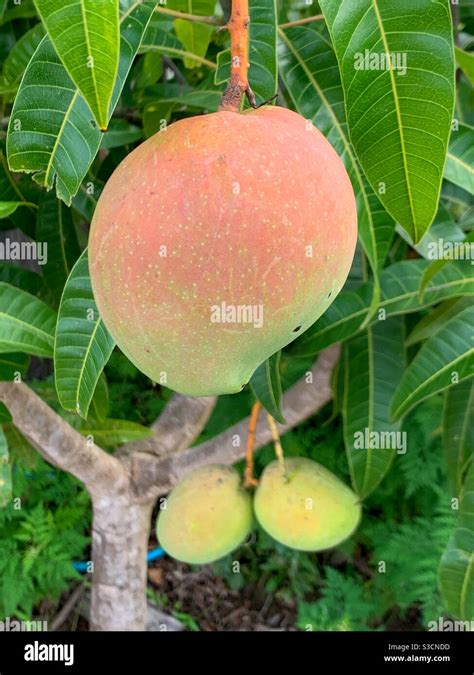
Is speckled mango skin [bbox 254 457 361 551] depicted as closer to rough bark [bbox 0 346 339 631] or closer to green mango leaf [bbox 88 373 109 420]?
rough bark [bbox 0 346 339 631]

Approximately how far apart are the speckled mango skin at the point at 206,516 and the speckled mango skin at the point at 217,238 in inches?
27.0

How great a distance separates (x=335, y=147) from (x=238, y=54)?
27 cm

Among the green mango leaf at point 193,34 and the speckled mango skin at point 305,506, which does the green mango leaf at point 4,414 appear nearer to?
the speckled mango skin at point 305,506

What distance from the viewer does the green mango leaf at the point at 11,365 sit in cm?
92

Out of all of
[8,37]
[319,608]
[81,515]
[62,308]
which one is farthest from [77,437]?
[319,608]

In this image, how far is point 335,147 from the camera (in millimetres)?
675

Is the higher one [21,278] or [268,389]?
[21,278]

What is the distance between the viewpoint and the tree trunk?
4.10ft

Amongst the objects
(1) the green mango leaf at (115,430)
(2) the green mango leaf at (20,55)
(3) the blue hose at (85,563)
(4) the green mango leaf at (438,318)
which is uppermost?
(2) the green mango leaf at (20,55)

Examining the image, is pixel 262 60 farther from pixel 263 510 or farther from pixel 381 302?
pixel 263 510

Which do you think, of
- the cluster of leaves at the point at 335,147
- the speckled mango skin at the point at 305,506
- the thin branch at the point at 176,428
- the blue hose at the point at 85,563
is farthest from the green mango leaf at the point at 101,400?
the blue hose at the point at 85,563

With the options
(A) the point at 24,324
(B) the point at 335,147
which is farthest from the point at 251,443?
(B) the point at 335,147
